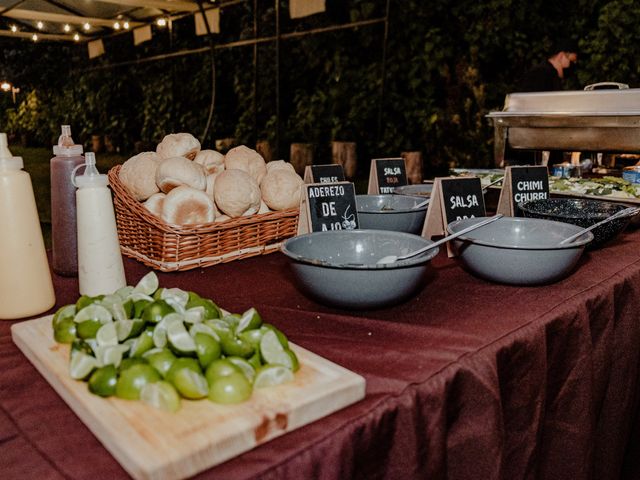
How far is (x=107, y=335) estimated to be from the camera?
734 mm

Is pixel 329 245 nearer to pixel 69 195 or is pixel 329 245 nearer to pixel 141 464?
pixel 69 195

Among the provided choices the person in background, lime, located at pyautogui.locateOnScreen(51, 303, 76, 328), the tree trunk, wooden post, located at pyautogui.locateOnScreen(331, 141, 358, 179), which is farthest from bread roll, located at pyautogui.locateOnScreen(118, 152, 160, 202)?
the tree trunk

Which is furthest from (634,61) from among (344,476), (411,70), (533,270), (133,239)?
(344,476)

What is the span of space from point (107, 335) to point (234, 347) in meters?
0.17

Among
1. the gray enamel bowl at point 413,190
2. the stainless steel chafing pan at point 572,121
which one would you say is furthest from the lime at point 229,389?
the stainless steel chafing pan at point 572,121

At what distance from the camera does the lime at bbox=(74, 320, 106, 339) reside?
755mm

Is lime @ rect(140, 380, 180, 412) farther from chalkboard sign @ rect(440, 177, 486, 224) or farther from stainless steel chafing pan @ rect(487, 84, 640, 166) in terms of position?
stainless steel chafing pan @ rect(487, 84, 640, 166)

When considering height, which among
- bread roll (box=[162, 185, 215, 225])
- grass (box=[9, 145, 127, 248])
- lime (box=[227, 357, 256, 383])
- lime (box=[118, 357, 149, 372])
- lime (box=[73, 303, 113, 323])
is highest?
bread roll (box=[162, 185, 215, 225])

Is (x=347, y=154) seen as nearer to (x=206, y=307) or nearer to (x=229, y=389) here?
(x=206, y=307)

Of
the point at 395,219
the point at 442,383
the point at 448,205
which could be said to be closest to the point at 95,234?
the point at 442,383

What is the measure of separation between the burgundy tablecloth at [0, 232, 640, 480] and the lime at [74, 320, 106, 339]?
97mm

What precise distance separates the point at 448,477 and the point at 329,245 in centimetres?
55

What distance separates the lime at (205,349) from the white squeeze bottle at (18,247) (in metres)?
0.47

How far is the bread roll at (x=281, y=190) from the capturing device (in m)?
1.51
